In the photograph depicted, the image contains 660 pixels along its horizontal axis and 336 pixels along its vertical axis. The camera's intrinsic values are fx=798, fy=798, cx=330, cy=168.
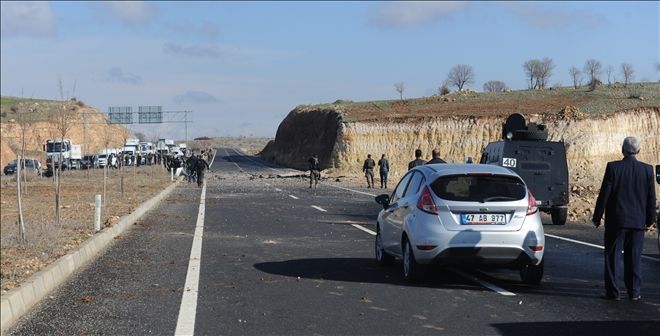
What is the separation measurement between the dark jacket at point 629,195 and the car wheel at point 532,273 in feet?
4.07

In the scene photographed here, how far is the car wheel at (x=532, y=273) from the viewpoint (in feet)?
32.8

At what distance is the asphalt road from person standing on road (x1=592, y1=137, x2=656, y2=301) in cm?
33

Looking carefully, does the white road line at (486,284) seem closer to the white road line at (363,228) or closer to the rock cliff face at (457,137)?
the white road line at (363,228)

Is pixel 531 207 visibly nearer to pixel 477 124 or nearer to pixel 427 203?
pixel 427 203

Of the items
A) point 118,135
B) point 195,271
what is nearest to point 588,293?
point 195,271

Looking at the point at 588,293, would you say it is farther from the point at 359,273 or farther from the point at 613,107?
the point at 613,107

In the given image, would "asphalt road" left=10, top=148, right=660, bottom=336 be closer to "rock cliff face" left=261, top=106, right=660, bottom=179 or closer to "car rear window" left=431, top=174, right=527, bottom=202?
"car rear window" left=431, top=174, right=527, bottom=202

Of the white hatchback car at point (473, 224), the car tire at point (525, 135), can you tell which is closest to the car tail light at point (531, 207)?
the white hatchback car at point (473, 224)

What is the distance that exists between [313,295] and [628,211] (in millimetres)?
3703

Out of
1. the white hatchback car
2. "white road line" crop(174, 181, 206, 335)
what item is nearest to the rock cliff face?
"white road line" crop(174, 181, 206, 335)

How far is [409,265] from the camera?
1013cm

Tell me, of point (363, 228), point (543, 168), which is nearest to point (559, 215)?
point (543, 168)

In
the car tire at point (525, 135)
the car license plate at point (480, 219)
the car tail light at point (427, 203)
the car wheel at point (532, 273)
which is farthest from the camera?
the car tire at point (525, 135)

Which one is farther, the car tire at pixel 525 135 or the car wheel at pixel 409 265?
the car tire at pixel 525 135
